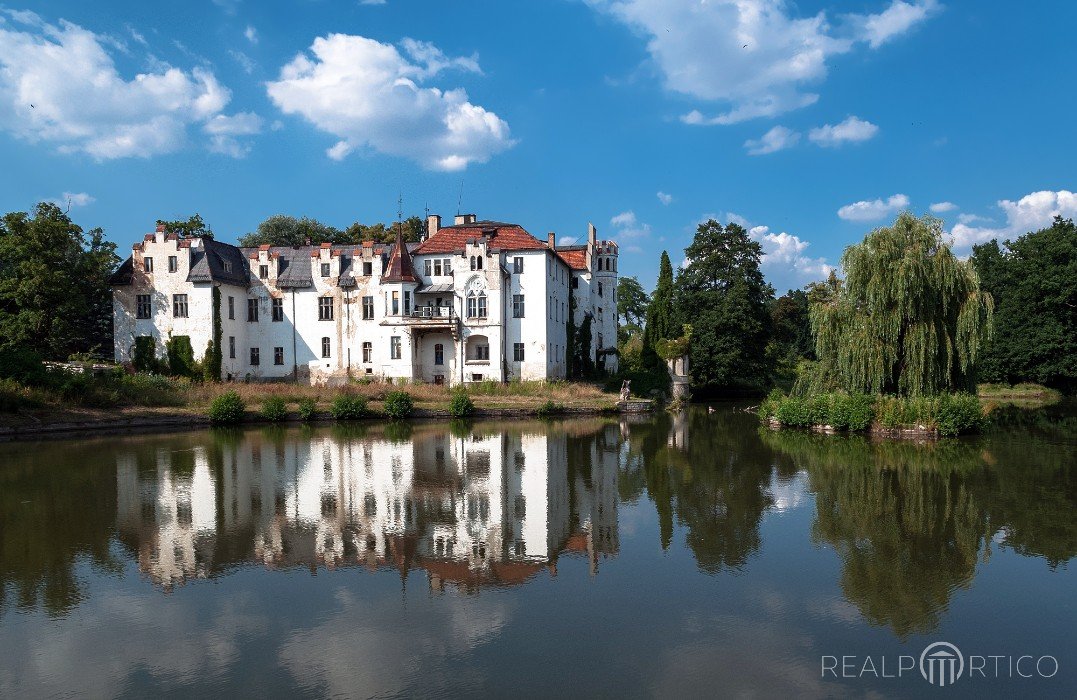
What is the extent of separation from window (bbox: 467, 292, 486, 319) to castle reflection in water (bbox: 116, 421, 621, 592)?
65.9ft

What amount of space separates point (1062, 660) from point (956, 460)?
1440cm

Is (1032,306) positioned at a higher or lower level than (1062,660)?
higher

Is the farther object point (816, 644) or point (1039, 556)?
point (1039, 556)

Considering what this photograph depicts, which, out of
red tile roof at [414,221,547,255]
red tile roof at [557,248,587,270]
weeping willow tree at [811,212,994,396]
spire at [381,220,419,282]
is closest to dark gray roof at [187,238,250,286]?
spire at [381,220,419,282]

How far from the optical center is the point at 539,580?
10141mm

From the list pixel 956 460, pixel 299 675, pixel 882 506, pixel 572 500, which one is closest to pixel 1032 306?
pixel 956 460

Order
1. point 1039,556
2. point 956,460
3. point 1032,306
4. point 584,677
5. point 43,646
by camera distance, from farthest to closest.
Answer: point 1032,306, point 956,460, point 1039,556, point 43,646, point 584,677

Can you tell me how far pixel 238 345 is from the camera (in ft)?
150

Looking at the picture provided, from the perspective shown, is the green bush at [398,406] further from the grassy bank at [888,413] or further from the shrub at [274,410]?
the grassy bank at [888,413]

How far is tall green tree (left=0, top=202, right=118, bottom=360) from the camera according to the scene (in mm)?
39625

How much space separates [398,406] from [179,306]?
18603mm

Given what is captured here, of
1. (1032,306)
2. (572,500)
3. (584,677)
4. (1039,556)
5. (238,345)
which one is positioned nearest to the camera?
(584,677)

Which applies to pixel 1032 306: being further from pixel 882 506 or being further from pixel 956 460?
pixel 882 506

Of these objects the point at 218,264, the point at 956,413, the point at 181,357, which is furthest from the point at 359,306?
the point at 956,413
